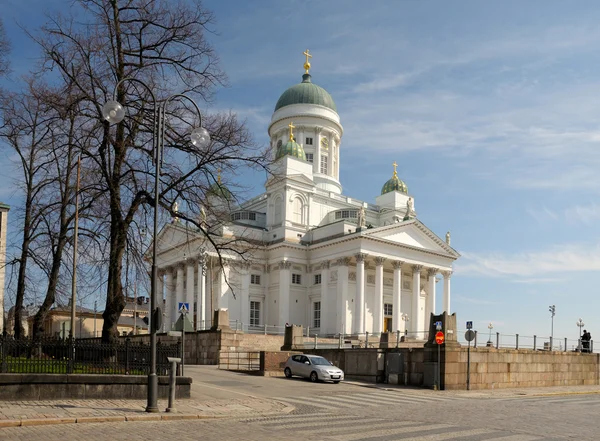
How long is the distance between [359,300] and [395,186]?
23273mm

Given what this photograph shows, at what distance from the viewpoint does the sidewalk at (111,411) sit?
14352 millimetres

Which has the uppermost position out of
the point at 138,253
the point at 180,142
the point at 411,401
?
the point at 180,142

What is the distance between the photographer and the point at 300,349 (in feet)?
128

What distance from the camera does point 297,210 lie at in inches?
2763

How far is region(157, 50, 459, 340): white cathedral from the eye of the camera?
6462 cm

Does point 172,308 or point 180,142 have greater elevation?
point 180,142

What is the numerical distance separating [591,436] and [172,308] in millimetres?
64616

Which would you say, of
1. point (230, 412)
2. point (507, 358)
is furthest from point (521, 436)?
point (507, 358)

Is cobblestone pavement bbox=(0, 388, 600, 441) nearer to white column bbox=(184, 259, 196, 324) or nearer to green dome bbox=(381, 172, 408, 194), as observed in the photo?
white column bbox=(184, 259, 196, 324)

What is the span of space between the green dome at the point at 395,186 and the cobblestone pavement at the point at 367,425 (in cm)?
6070

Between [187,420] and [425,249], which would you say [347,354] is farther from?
[425,249]

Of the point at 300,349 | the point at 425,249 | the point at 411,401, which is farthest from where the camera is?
the point at 425,249

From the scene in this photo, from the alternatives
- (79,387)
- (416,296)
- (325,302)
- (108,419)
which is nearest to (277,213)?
(325,302)

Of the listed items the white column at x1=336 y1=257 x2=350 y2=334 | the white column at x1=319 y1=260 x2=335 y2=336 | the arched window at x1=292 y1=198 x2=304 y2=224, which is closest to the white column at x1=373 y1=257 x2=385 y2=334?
the white column at x1=336 y1=257 x2=350 y2=334
